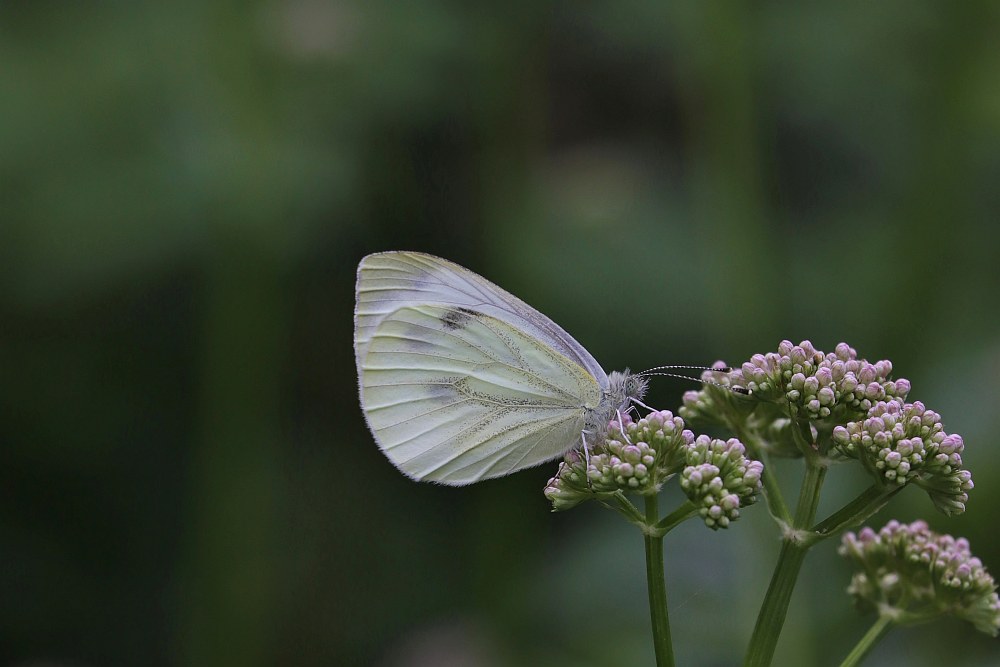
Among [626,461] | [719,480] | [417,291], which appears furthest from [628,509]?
[417,291]

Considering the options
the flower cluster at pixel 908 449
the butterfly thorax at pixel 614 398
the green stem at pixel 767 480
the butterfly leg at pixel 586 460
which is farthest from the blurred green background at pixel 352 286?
the flower cluster at pixel 908 449

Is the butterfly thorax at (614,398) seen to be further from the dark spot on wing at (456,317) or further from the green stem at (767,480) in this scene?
the dark spot on wing at (456,317)

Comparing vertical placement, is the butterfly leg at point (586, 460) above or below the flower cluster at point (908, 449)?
below

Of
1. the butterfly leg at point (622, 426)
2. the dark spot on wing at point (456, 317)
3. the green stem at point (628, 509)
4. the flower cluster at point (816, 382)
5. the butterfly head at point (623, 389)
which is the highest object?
the flower cluster at point (816, 382)

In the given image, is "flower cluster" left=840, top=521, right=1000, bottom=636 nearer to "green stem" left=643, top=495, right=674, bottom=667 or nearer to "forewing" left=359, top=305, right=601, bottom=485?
"green stem" left=643, top=495, right=674, bottom=667

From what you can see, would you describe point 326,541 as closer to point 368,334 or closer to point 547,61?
point 368,334
